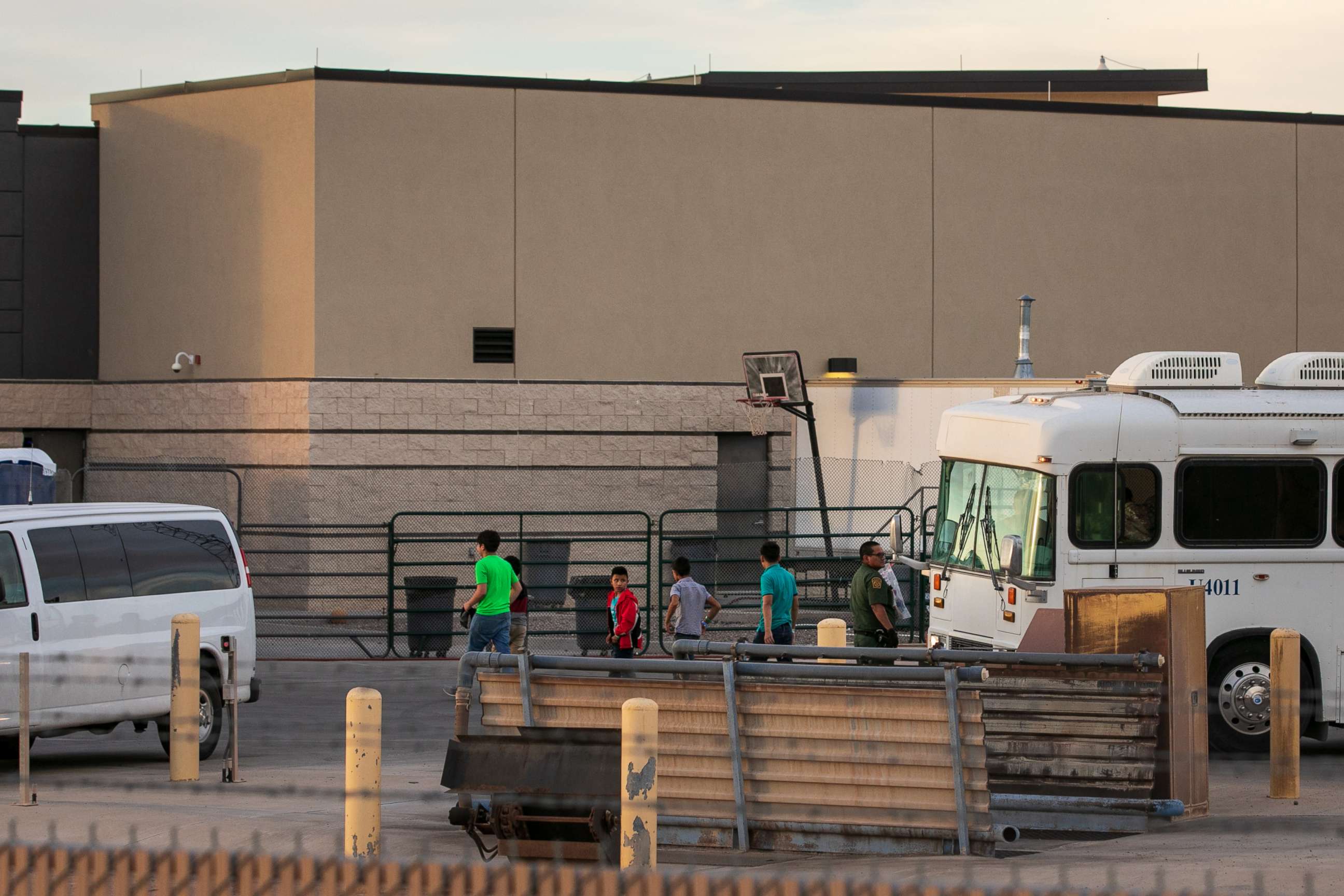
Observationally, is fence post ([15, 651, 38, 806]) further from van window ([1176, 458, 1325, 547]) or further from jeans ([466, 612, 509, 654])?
van window ([1176, 458, 1325, 547])

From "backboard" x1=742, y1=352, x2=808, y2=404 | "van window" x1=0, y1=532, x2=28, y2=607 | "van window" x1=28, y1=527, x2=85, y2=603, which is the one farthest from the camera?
"backboard" x1=742, y1=352, x2=808, y2=404

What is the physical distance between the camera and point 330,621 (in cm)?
2381

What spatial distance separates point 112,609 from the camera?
43.2ft

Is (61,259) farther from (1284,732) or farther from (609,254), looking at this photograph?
(1284,732)

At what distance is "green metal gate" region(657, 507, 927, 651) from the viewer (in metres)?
22.8

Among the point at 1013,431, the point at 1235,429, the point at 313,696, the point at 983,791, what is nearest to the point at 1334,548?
the point at 1235,429

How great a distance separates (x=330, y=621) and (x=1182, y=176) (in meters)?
18.1

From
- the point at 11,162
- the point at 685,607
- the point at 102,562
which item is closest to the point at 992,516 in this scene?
the point at 685,607

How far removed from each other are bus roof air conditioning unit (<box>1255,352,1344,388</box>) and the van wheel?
9.31m

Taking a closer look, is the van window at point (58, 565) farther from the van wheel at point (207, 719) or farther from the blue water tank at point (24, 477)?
the blue water tank at point (24, 477)

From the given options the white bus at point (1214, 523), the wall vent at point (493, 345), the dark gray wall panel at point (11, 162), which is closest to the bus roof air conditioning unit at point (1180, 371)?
the white bus at point (1214, 523)

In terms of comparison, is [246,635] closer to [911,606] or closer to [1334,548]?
[1334,548]

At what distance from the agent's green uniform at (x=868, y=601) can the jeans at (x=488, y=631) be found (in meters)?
3.67

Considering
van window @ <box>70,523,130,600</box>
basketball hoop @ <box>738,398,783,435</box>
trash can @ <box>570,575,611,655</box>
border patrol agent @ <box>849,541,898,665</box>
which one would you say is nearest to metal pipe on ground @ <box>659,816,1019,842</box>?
border patrol agent @ <box>849,541,898,665</box>
